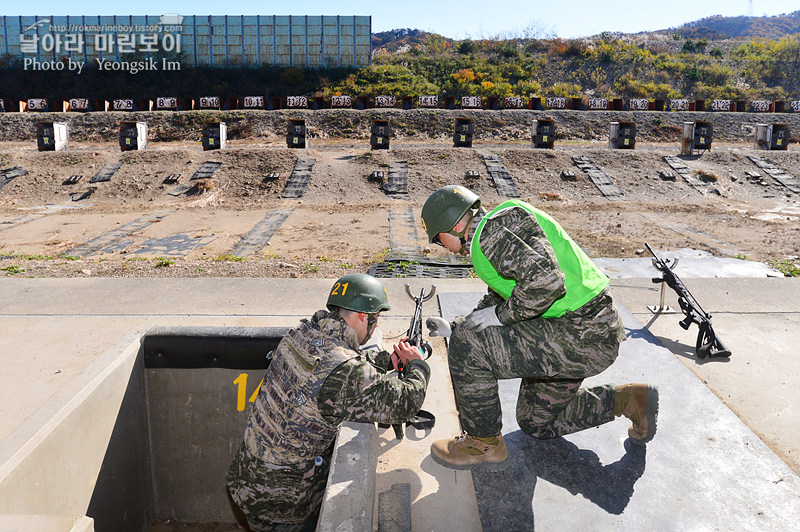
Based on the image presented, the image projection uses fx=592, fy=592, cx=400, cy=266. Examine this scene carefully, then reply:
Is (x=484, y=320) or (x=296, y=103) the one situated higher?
(x=296, y=103)

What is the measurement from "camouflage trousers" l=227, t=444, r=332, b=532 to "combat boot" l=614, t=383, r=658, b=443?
177 cm

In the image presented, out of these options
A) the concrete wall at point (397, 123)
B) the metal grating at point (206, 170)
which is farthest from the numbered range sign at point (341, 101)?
the metal grating at point (206, 170)

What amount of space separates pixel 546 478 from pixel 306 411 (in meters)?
1.47

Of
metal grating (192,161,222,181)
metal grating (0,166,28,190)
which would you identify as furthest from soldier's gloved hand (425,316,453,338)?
metal grating (0,166,28,190)

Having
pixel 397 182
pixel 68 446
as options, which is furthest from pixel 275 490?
pixel 397 182

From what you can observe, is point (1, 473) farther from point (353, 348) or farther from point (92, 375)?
point (353, 348)

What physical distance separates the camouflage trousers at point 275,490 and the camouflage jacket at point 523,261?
1370 millimetres

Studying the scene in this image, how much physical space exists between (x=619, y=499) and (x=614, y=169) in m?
17.7

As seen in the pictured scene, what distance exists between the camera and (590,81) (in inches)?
1690

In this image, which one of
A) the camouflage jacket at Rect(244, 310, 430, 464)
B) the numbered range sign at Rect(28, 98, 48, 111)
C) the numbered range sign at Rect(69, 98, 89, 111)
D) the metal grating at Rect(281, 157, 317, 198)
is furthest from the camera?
the numbered range sign at Rect(28, 98, 48, 111)

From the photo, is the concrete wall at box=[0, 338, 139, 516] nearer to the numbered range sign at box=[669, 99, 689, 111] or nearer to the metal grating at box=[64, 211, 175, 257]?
the metal grating at box=[64, 211, 175, 257]

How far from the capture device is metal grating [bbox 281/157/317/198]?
676 inches

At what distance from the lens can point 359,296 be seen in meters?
3.07

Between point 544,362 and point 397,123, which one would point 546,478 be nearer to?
point 544,362
